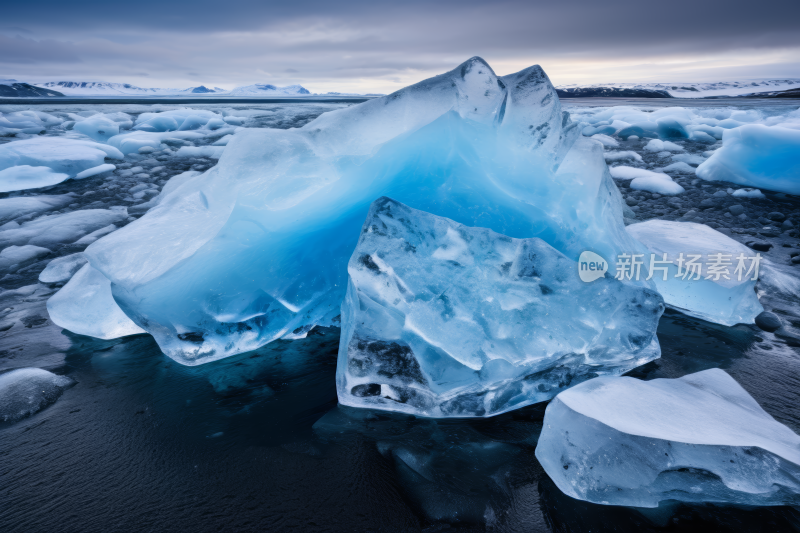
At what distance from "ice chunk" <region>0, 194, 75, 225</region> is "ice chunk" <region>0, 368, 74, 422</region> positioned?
347 centimetres

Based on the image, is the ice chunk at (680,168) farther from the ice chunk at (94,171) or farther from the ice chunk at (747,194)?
the ice chunk at (94,171)

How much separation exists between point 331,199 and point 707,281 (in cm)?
225

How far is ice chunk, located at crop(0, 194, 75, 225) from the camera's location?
15.2 feet

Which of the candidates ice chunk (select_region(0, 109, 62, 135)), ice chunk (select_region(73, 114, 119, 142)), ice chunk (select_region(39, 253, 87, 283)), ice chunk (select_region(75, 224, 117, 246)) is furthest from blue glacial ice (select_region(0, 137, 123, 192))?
ice chunk (select_region(0, 109, 62, 135))

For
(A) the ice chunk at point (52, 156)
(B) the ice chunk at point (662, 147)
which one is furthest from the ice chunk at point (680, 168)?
(A) the ice chunk at point (52, 156)

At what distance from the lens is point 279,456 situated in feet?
5.14

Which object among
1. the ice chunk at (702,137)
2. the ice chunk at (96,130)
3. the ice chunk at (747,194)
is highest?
the ice chunk at (96,130)

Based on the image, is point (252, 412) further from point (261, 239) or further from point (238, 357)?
point (261, 239)

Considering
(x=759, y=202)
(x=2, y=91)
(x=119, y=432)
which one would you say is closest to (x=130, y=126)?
(x=119, y=432)

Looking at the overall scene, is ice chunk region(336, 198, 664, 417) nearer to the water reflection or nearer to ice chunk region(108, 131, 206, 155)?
the water reflection

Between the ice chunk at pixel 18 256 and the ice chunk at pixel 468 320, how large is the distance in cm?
304

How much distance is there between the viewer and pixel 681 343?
2.34 metres

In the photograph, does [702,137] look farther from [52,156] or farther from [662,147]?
[52,156]

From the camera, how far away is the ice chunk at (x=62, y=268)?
309 centimetres
